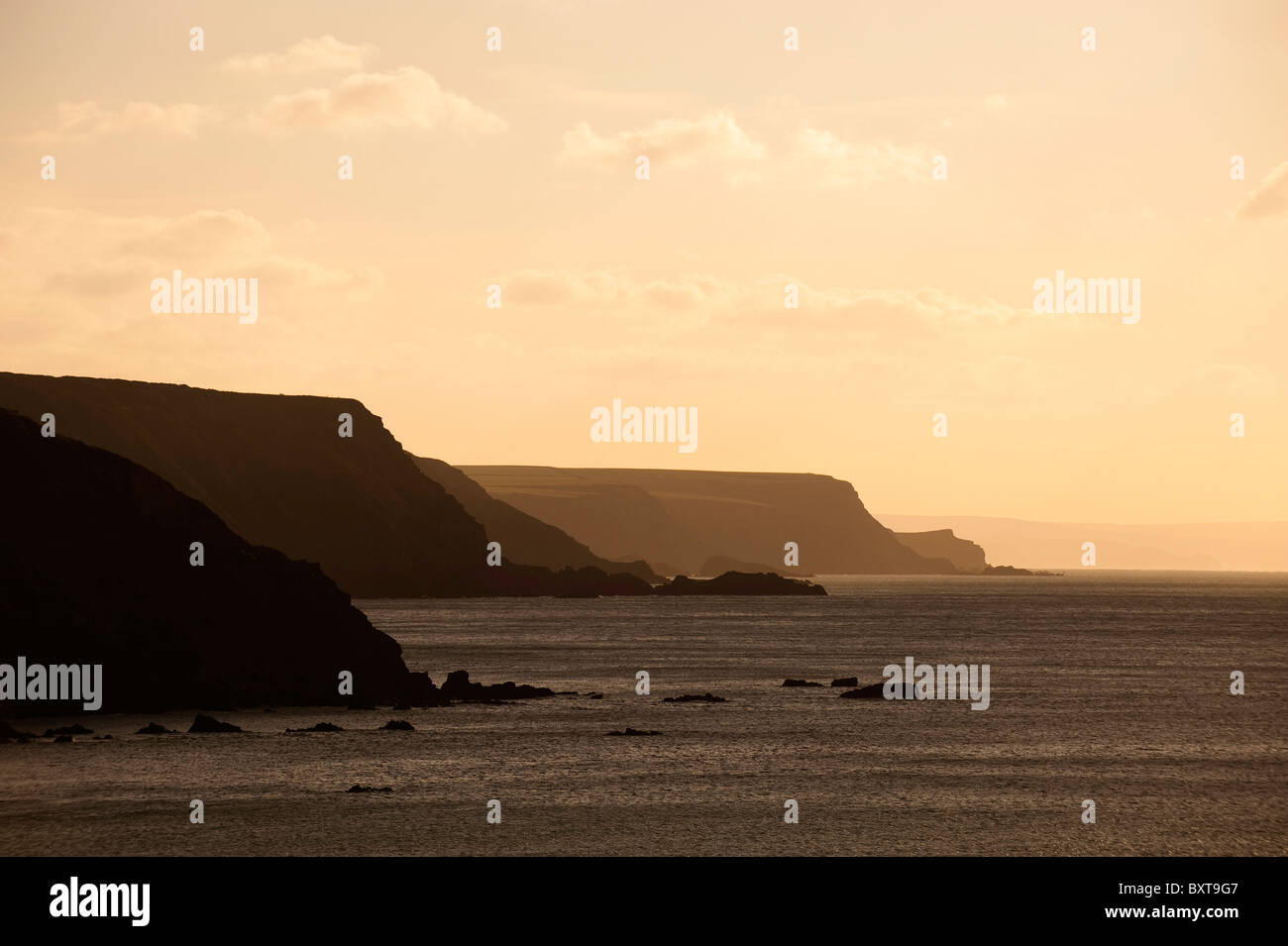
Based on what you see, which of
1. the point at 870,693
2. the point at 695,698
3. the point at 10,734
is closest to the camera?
the point at 10,734

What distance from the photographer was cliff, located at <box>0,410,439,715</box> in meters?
62.0

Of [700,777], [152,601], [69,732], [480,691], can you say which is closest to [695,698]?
[480,691]

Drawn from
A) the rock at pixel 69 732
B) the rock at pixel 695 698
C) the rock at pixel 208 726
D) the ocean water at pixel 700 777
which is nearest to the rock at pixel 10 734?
the rock at pixel 69 732

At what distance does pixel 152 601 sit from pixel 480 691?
20397 mm

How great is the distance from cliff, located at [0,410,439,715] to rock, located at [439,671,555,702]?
2587 millimetres

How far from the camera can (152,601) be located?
2559 inches

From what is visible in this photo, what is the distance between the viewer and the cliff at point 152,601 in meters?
62.0

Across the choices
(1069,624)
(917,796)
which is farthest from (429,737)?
(1069,624)

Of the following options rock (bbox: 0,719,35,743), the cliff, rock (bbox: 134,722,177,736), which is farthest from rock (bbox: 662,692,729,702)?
rock (bbox: 0,719,35,743)

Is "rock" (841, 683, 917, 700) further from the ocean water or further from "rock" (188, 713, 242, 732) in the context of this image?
"rock" (188, 713, 242, 732)

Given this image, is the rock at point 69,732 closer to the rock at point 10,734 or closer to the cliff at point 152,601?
the rock at point 10,734

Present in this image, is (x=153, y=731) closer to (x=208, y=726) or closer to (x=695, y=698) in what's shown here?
(x=208, y=726)
